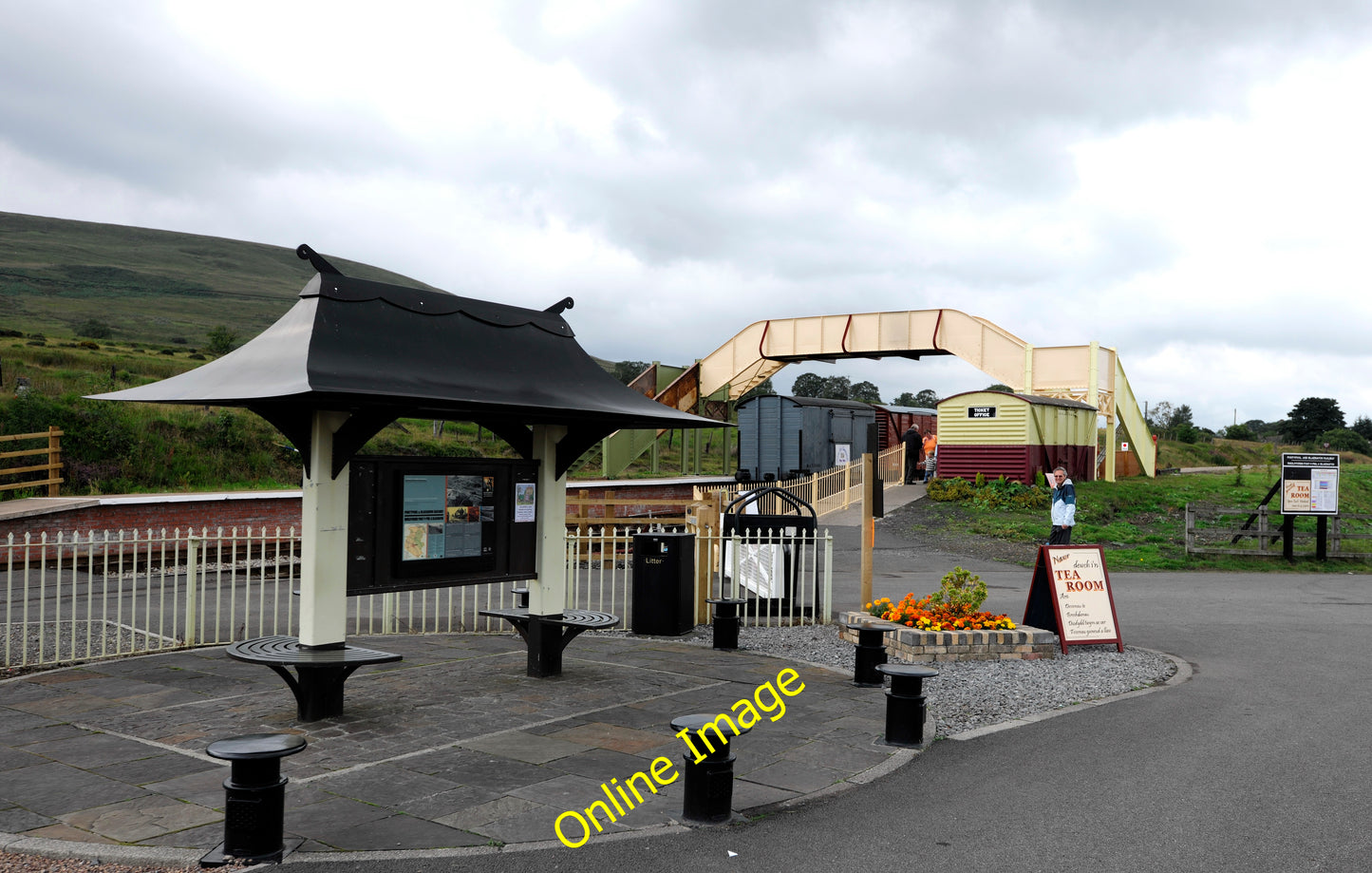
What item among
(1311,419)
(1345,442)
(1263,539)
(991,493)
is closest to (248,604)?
(1263,539)

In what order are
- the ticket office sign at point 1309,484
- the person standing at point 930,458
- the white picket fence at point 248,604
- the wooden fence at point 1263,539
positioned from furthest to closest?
the person standing at point 930,458
the wooden fence at point 1263,539
the ticket office sign at point 1309,484
the white picket fence at point 248,604

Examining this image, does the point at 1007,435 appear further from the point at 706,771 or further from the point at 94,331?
the point at 94,331

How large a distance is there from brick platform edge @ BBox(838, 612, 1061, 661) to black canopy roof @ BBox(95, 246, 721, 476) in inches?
132

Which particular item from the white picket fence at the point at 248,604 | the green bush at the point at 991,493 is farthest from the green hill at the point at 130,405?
the green bush at the point at 991,493

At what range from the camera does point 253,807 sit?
13.8 feet

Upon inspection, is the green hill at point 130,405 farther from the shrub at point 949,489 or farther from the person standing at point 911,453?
the shrub at point 949,489

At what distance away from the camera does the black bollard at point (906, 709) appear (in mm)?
6320

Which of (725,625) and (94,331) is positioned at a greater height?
(94,331)

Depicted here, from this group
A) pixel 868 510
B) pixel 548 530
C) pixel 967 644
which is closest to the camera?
pixel 548 530

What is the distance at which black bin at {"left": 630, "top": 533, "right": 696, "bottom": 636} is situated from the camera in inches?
419

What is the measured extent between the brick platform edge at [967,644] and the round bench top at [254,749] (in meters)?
6.08

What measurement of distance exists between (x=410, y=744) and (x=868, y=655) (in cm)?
395

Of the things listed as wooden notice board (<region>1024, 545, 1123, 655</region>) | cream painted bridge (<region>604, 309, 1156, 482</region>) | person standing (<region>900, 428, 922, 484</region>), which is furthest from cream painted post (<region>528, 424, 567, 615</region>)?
person standing (<region>900, 428, 922, 484</region>)

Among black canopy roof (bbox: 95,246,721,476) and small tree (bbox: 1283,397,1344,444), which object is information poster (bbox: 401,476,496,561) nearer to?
black canopy roof (bbox: 95,246,721,476)
